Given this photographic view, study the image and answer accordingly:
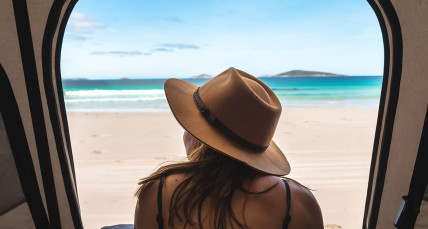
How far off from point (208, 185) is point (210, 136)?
0.58 feet

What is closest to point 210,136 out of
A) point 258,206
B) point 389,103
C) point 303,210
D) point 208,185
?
point 208,185

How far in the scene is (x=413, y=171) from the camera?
1.82 m

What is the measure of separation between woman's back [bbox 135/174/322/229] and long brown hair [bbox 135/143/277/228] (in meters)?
0.01

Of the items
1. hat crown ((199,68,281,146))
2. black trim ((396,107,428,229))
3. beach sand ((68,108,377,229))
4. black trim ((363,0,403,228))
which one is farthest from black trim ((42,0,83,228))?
black trim ((396,107,428,229))

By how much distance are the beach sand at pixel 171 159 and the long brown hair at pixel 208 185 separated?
1.83 ft

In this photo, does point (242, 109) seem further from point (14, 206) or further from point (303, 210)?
Answer: point (14, 206)

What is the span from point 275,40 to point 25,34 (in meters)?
43.9

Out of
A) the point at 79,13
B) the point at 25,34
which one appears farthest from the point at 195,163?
the point at 79,13

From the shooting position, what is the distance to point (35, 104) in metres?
1.94

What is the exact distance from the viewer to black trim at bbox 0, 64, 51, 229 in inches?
71.4

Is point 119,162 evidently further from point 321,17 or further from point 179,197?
point 321,17

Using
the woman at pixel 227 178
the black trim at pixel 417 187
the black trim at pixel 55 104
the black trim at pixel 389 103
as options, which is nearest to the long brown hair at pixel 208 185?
the woman at pixel 227 178

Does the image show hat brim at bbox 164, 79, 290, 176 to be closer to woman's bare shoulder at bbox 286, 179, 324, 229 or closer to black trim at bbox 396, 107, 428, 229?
woman's bare shoulder at bbox 286, 179, 324, 229

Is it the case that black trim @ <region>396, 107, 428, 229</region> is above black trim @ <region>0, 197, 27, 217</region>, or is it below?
above
